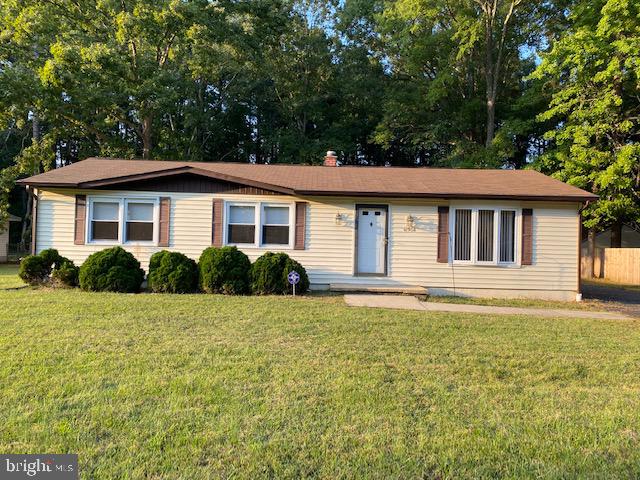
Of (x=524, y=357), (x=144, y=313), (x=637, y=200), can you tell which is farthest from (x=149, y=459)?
(x=637, y=200)

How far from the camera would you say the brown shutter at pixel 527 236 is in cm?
1109

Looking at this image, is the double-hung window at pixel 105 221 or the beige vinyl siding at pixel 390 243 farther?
the double-hung window at pixel 105 221

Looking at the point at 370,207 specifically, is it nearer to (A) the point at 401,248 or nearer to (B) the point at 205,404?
(A) the point at 401,248

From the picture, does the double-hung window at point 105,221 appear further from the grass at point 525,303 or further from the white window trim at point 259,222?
the grass at point 525,303

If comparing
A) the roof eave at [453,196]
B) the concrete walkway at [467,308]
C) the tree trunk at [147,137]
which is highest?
the tree trunk at [147,137]

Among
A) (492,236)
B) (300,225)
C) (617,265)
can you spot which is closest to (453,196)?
(492,236)

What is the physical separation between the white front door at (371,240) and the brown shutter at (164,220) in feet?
16.4

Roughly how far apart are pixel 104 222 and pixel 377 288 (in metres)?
7.34

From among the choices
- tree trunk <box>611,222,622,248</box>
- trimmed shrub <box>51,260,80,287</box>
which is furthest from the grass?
tree trunk <box>611,222,622,248</box>

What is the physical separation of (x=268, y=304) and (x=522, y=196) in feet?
22.4

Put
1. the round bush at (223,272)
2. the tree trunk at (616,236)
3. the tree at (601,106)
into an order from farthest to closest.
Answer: the tree trunk at (616,236)
the tree at (601,106)
the round bush at (223,272)

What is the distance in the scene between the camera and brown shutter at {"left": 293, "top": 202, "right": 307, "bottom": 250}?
11.4 meters

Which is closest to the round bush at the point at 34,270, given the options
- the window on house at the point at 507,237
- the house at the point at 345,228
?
the house at the point at 345,228

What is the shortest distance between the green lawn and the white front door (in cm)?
468
